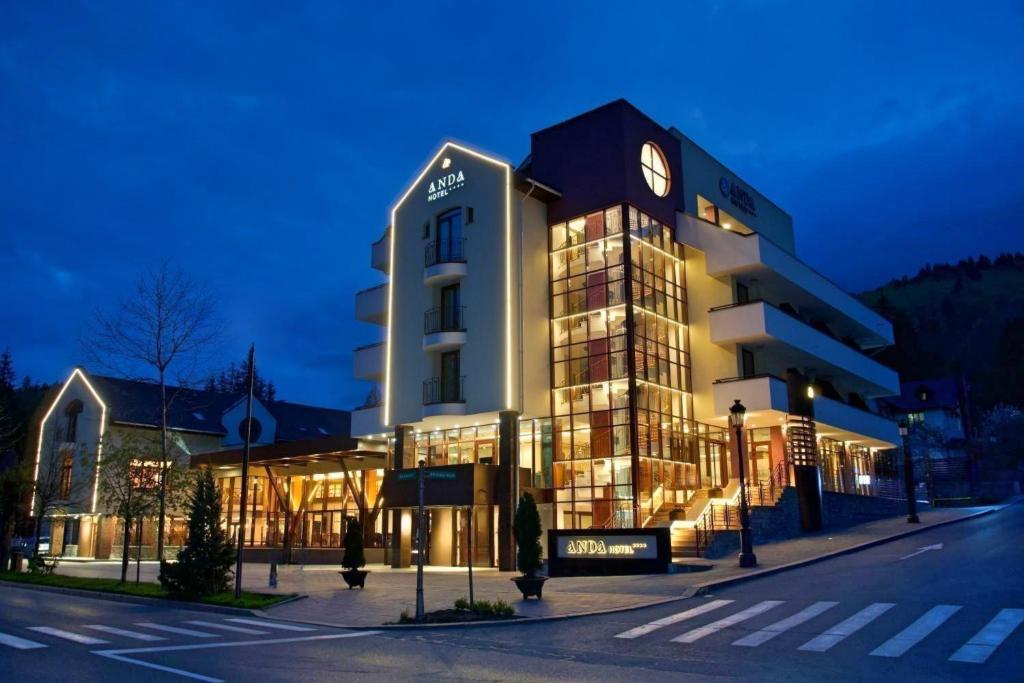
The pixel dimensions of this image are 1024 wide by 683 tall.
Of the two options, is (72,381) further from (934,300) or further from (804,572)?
(934,300)

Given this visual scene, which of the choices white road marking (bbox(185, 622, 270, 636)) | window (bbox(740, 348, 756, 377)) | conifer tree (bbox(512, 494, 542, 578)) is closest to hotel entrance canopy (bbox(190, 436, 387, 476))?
window (bbox(740, 348, 756, 377))

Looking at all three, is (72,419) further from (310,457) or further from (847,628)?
(847,628)

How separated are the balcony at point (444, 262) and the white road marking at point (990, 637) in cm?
2492

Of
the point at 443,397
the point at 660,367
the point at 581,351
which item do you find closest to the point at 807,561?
the point at 660,367

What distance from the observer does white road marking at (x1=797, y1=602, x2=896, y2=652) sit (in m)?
12.5

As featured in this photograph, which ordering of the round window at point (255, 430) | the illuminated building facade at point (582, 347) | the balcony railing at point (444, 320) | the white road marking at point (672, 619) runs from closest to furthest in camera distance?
the white road marking at point (672, 619) → the illuminated building facade at point (582, 347) → the balcony railing at point (444, 320) → the round window at point (255, 430)

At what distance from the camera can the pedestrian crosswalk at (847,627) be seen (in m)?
12.2

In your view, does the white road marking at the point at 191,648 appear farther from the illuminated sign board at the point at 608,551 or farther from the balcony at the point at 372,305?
the balcony at the point at 372,305

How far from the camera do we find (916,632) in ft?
42.9

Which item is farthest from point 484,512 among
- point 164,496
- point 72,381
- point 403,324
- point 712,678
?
point 72,381

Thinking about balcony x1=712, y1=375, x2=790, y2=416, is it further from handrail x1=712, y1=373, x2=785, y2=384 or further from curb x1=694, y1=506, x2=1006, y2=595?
curb x1=694, y1=506, x2=1006, y2=595

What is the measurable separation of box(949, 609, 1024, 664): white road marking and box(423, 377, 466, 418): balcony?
22.5 m

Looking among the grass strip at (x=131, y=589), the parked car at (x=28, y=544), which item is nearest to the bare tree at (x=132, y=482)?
the grass strip at (x=131, y=589)

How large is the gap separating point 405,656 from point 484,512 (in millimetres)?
21679
